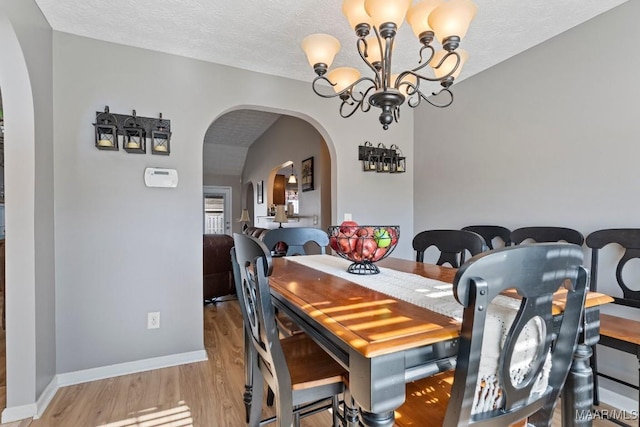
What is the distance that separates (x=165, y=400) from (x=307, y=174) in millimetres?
3206

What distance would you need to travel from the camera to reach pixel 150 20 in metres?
2.06

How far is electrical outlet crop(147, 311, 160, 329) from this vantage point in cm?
238

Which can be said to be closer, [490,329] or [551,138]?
[490,329]

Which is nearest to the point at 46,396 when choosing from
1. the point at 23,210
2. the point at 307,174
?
the point at 23,210

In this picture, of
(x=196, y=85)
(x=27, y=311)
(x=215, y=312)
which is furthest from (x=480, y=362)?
(x=215, y=312)

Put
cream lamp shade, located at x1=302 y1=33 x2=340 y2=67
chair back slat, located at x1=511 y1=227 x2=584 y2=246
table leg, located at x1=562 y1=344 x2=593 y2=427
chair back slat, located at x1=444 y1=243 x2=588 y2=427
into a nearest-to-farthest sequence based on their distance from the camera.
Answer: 1. chair back slat, located at x1=444 y1=243 x2=588 y2=427
2. table leg, located at x1=562 y1=344 x2=593 y2=427
3. cream lamp shade, located at x1=302 y1=33 x2=340 y2=67
4. chair back slat, located at x1=511 y1=227 x2=584 y2=246

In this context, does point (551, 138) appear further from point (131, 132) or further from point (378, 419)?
point (131, 132)

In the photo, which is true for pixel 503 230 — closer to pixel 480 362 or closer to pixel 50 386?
pixel 480 362

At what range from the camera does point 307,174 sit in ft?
15.0

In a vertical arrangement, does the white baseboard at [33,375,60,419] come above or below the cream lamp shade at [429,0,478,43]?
below

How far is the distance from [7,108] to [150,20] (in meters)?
0.95

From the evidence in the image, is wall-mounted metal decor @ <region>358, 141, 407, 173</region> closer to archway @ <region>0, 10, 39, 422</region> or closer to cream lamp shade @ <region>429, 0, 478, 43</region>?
cream lamp shade @ <region>429, 0, 478, 43</region>

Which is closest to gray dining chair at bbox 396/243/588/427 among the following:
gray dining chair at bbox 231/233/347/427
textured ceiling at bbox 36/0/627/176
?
gray dining chair at bbox 231/233/347/427

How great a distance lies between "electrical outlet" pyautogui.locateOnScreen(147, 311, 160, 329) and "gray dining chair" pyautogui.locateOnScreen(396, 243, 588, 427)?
202cm
